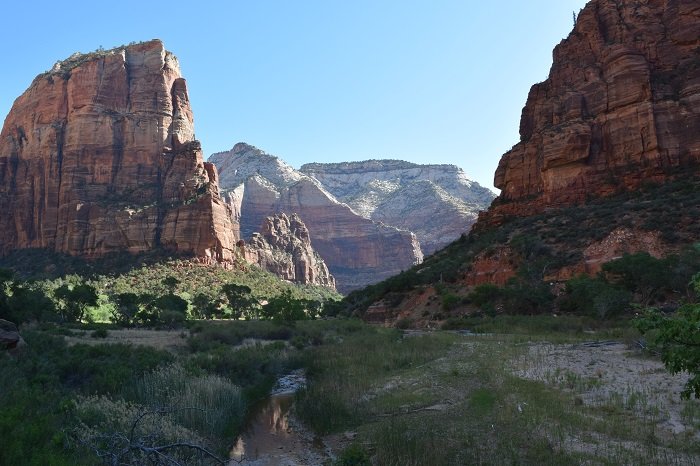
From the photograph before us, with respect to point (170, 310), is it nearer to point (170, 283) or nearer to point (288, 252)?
point (170, 283)

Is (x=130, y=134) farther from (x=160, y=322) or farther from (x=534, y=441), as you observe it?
(x=534, y=441)

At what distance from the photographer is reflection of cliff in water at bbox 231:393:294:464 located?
11.0 metres

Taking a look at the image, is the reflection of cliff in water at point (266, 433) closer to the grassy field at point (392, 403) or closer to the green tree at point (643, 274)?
the grassy field at point (392, 403)

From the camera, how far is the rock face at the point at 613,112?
54.5 meters

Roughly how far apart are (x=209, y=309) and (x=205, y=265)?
114 feet

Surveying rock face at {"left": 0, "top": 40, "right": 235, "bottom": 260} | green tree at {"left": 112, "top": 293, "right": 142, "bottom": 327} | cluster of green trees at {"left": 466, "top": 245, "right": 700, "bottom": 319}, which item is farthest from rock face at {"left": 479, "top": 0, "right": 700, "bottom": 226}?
rock face at {"left": 0, "top": 40, "right": 235, "bottom": 260}

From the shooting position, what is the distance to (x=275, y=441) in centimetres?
1180

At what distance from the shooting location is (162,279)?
267ft

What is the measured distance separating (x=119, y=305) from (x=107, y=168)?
66.9 m

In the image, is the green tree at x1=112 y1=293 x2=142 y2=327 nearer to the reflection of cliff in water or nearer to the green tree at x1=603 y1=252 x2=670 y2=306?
the reflection of cliff in water

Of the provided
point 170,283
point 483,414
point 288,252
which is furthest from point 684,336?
point 288,252

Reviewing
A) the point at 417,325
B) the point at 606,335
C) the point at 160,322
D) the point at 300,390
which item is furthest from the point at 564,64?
the point at 300,390

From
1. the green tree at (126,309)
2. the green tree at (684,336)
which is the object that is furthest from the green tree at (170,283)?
the green tree at (684,336)

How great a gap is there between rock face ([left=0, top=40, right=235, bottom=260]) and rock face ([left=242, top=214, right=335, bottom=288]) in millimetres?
37339
